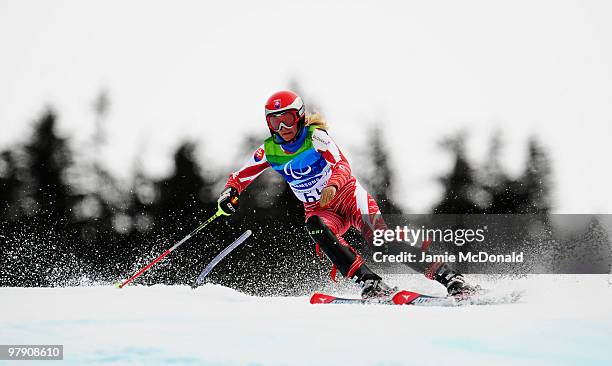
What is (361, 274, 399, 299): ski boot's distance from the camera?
15.5 ft

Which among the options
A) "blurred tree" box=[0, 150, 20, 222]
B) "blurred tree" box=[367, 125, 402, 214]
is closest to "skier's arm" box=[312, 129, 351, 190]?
"blurred tree" box=[367, 125, 402, 214]

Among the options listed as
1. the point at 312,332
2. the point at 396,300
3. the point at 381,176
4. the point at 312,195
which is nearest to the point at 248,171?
the point at 312,195

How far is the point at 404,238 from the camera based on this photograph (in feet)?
17.2

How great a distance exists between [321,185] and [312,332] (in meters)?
2.39

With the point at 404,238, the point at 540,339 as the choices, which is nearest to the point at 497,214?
the point at 404,238

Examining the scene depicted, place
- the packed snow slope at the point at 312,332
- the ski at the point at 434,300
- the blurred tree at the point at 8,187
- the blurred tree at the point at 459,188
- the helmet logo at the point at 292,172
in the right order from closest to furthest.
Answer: the packed snow slope at the point at 312,332
the ski at the point at 434,300
the helmet logo at the point at 292,172
the blurred tree at the point at 459,188
the blurred tree at the point at 8,187

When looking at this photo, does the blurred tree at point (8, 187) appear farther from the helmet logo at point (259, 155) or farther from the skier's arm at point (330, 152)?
the skier's arm at point (330, 152)

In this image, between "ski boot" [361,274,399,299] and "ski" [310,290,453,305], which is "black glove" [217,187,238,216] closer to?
"ski" [310,290,453,305]

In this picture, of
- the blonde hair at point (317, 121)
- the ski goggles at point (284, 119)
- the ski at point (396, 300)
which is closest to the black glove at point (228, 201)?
the ski goggles at point (284, 119)

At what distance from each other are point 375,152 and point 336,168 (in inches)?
425

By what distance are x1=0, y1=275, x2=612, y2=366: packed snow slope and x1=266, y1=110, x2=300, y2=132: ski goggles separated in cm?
155

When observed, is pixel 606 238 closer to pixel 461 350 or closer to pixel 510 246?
pixel 510 246

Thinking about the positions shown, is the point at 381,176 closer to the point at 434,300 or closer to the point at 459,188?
the point at 459,188

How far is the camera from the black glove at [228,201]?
216 inches
